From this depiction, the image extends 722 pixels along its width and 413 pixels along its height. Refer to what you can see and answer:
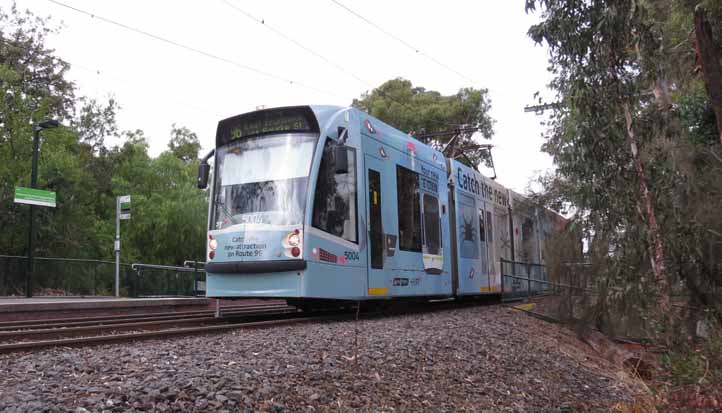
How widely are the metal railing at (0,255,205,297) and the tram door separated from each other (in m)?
8.06

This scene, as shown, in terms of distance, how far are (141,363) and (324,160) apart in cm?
499

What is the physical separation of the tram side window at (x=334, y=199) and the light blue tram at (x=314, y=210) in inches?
0.6

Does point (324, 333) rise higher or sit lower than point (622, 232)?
lower

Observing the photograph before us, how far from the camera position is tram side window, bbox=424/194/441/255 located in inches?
476

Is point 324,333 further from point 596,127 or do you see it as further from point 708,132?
point 708,132

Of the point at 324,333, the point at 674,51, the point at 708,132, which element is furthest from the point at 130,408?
the point at 708,132

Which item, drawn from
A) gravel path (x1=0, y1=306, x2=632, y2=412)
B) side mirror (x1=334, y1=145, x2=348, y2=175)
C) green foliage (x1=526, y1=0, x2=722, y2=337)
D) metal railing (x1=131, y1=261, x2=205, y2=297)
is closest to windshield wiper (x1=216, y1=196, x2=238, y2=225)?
side mirror (x1=334, y1=145, x2=348, y2=175)

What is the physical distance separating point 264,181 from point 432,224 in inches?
162

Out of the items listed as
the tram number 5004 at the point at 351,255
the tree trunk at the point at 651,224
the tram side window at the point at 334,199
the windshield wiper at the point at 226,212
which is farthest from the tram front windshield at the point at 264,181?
the tree trunk at the point at 651,224

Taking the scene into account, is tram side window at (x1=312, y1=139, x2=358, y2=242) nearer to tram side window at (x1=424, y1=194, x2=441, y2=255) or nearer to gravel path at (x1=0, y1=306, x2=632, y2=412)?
gravel path at (x1=0, y1=306, x2=632, y2=412)

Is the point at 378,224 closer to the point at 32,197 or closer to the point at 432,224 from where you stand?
the point at 432,224

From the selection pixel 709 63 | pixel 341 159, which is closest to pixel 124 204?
pixel 341 159

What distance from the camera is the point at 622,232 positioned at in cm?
1080

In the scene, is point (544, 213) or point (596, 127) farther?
point (544, 213)
